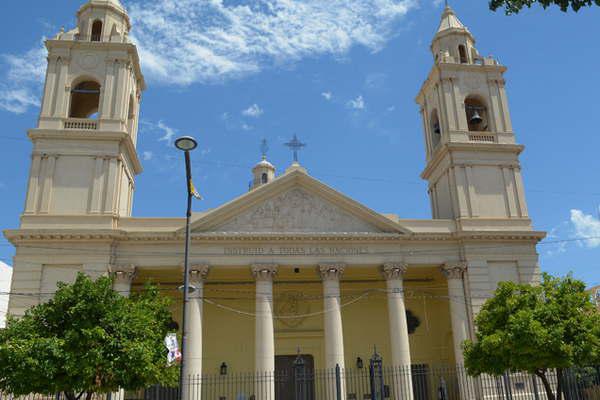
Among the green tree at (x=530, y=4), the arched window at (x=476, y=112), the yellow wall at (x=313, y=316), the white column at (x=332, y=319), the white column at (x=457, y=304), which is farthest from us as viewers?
the arched window at (x=476, y=112)

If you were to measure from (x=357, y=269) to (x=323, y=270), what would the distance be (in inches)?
118

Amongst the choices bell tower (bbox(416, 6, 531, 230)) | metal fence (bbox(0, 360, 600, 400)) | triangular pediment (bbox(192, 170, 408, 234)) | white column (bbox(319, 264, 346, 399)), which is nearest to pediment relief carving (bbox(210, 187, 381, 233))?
triangular pediment (bbox(192, 170, 408, 234))

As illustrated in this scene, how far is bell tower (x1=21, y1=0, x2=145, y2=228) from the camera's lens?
→ 27.9 m

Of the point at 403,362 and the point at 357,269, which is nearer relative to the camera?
the point at 403,362

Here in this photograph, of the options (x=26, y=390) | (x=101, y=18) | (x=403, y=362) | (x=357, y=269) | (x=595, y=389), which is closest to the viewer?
(x=26, y=390)

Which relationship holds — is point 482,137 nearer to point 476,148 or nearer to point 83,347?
point 476,148

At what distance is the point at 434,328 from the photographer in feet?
105

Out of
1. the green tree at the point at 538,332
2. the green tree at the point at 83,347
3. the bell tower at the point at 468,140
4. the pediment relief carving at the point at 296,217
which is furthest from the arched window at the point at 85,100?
the green tree at the point at 538,332

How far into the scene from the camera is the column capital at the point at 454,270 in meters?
28.6

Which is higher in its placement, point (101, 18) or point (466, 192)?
point (101, 18)

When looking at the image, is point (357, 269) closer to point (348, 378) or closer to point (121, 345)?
point (348, 378)

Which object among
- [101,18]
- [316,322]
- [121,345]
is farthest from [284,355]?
[101,18]

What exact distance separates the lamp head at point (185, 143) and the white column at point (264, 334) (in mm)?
13944

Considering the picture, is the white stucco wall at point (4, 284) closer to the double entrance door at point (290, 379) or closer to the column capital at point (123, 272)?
the column capital at point (123, 272)
